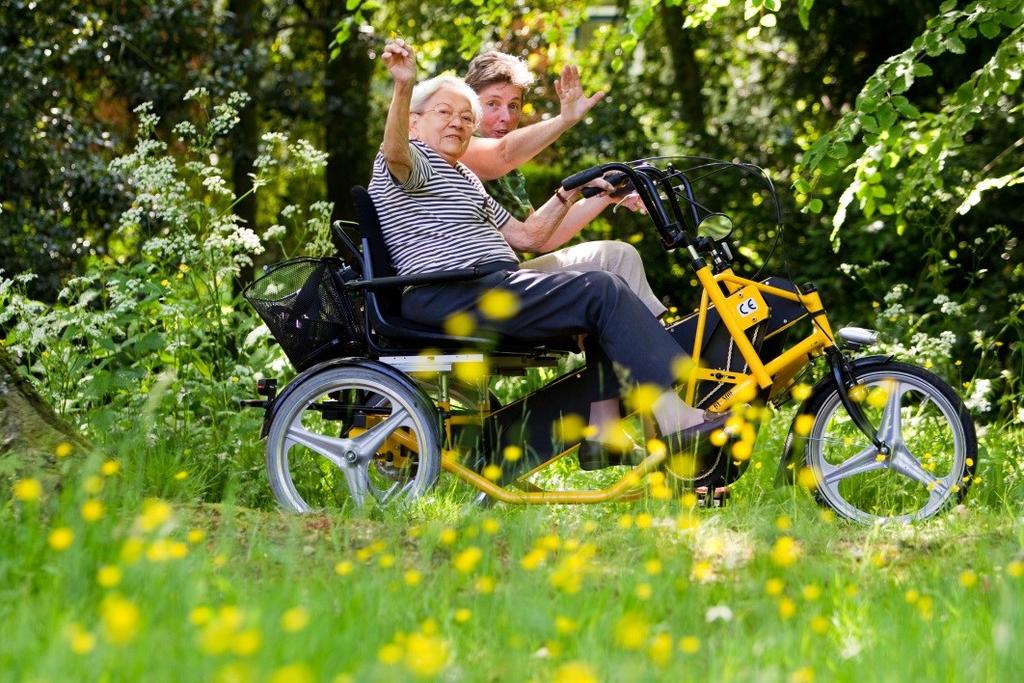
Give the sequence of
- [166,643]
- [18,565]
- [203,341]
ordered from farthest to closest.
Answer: [203,341], [18,565], [166,643]

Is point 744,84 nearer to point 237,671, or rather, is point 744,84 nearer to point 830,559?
point 830,559

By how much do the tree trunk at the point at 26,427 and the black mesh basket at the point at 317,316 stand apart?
24.6 inches

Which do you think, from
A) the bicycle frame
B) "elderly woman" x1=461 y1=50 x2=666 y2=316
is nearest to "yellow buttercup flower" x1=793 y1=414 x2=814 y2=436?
the bicycle frame

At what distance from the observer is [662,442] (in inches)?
146

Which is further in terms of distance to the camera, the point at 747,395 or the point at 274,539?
the point at 747,395

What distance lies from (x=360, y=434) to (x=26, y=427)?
0.88 meters

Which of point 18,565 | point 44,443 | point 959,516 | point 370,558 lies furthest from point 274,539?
point 959,516

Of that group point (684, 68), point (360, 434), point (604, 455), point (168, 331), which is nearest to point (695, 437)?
point (604, 455)

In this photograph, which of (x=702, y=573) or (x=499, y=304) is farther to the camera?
(x=499, y=304)

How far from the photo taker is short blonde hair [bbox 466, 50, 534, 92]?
14.7ft

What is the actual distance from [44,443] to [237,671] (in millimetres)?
1839

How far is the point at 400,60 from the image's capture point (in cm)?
347

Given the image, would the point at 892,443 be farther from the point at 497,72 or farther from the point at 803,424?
the point at 497,72

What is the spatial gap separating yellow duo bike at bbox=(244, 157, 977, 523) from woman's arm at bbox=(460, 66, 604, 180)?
231 mm
